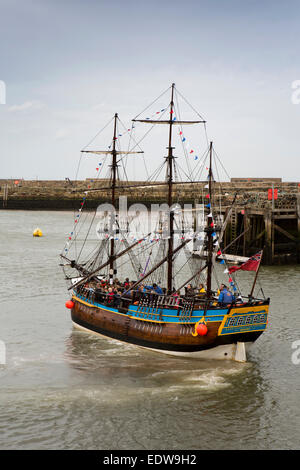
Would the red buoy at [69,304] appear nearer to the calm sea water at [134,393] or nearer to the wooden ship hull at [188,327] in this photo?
the calm sea water at [134,393]

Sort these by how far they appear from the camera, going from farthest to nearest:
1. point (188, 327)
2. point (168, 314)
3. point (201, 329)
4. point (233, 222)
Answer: point (233, 222)
point (168, 314)
point (188, 327)
point (201, 329)

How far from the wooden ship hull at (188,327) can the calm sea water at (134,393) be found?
0.48 metres

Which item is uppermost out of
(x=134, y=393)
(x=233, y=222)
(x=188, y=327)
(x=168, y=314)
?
(x=233, y=222)

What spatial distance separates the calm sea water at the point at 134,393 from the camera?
15.5 meters

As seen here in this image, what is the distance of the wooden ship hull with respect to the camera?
69.1 ft

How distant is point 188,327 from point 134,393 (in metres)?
4.15

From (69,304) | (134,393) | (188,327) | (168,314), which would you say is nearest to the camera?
(134,393)

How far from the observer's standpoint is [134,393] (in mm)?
18500


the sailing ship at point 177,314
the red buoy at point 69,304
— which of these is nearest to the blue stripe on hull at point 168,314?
the sailing ship at point 177,314

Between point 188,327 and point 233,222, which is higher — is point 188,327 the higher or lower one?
the lower one

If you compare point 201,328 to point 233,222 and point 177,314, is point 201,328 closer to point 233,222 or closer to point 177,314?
point 177,314

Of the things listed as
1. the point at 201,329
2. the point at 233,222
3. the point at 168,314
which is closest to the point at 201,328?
the point at 201,329

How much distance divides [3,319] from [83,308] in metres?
4.34

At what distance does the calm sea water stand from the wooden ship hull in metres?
0.48
